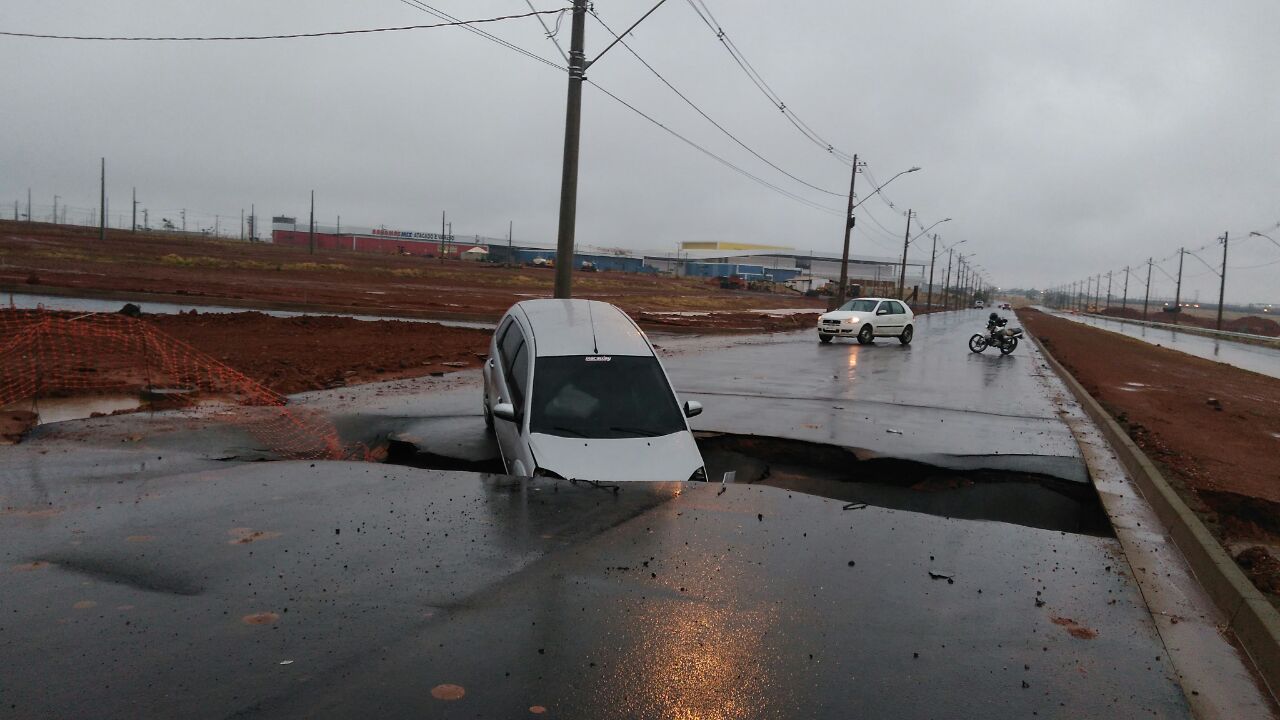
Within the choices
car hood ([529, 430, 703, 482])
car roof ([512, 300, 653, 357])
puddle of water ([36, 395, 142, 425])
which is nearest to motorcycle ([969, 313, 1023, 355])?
car roof ([512, 300, 653, 357])

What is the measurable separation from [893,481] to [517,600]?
5.46 meters

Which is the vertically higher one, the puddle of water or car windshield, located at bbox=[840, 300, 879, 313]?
car windshield, located at bbox=[840, 300, 879, 313]

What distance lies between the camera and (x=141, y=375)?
13.1 meters

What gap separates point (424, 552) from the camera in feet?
18.1

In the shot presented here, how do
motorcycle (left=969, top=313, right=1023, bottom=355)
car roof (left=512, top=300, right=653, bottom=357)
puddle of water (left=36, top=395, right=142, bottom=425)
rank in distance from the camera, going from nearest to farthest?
1. car roof (left=512, top=300, right=653, bottom=357)
2. puddle of water (left=36, top=395, right=142, bottom=425)
3. motorcycle (left=969, top=313, right=1023, bottom=355)

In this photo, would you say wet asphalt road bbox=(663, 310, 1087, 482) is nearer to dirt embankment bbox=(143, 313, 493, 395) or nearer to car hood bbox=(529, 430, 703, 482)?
car hood bbox=(529, 430, 703, 482)

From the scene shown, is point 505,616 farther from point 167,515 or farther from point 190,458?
point 190,458

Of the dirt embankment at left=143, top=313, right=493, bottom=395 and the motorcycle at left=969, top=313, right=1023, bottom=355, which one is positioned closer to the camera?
the dirt embankment at left=143, top=313, right=493, bottom=395

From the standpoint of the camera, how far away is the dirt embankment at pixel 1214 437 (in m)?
7.54

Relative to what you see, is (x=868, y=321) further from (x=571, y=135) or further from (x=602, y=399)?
(x=602, y=399)

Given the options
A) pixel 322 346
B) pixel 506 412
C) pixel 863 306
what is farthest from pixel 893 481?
pixel 863 306

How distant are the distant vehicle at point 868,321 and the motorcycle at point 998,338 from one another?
8.32 feet

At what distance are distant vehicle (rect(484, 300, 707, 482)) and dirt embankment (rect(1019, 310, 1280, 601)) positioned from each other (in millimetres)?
4399

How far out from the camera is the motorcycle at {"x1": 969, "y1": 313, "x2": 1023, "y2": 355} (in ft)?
96.2
